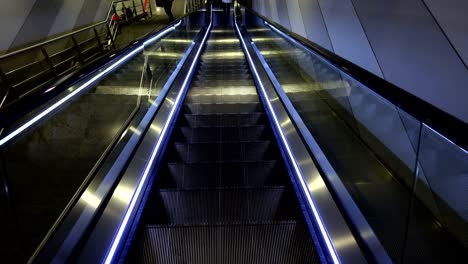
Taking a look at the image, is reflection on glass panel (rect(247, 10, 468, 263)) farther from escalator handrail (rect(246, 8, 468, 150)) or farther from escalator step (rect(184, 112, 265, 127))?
escalator step (rect(184, 112, 265, 127))

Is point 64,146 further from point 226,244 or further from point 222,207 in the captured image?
point 226,244

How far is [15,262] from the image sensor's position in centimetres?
161

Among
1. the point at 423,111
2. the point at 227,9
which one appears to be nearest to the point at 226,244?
the point at 423,111

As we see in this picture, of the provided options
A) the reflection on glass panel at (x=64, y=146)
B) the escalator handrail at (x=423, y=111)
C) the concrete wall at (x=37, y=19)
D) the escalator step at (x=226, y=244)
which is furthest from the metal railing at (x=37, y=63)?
the escalator handrail at (x=423, y=111)

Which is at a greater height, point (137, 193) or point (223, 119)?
point (137, 193)

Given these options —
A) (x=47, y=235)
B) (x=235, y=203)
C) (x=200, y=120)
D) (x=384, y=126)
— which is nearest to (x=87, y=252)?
(x=47, y=235)

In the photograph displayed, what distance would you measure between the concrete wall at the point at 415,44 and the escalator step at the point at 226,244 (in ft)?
4.88

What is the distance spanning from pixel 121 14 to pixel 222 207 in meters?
15.0

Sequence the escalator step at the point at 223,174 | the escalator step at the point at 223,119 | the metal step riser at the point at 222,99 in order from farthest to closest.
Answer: the metal step riser at the point at 222,99 < the escalator step at the point at 223,119 < the escalator step at the point at 223,174

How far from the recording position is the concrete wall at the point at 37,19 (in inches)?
273

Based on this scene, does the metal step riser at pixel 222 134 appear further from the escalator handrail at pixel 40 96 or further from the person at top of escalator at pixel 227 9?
the person at top of escalator at pixel 227 9

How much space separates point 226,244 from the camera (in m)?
2.20

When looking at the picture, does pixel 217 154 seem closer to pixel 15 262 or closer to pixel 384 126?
pixel 384 126

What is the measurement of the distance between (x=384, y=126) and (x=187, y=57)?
5.51 metres
